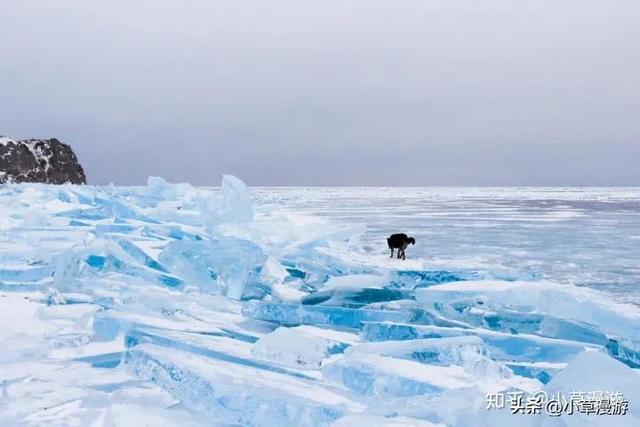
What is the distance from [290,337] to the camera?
196cm

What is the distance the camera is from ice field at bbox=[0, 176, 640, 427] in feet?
Result: 4.46

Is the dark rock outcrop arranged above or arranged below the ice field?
above

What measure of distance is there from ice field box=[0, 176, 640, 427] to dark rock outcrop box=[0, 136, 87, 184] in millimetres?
46998

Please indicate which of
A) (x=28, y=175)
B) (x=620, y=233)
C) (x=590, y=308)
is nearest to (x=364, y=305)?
(x=590, y=308)

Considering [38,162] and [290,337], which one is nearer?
[290,337]

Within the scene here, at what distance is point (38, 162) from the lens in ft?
164

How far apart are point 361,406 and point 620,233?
8.43 m

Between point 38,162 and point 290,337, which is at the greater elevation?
point 38,162

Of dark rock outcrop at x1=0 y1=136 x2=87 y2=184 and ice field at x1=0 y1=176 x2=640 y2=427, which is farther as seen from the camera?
dark rock outcrop at x1=0 y1=136 x2=87 y2=184

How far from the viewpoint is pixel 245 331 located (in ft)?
7.63

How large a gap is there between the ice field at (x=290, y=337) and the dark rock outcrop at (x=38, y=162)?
46998mm

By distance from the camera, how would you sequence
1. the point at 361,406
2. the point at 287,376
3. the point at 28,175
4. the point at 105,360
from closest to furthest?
the point at 361,406 → the point at 287,376 → the point at 105,360 → the point at 28,175

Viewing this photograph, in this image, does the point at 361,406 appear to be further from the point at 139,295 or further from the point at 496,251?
the point at 496,251

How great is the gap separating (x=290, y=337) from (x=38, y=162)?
55.6m
